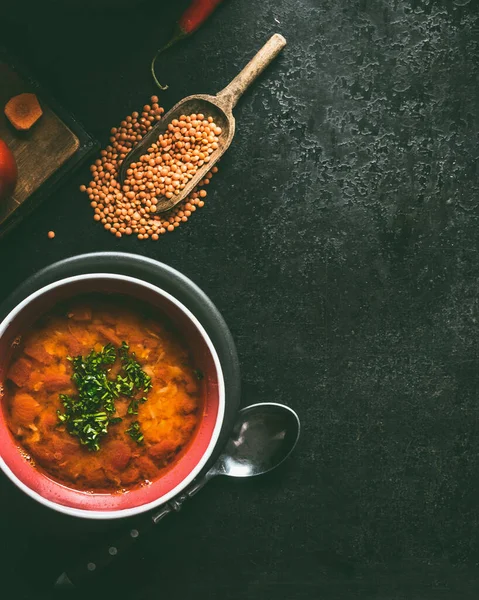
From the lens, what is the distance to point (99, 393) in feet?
5.36

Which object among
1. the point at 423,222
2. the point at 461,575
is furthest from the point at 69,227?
the point at 461,575

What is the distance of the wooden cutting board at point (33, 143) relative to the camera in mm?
1851

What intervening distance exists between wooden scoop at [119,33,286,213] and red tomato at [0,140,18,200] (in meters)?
0.29

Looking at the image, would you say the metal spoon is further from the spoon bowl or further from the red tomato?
the red tomato

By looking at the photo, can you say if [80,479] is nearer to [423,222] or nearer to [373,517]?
[373,517]

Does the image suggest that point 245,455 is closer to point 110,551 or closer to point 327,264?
point 110,551

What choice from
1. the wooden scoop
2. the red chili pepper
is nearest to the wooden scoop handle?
the wooden scoop

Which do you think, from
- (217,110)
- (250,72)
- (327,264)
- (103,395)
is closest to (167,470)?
(103,395)

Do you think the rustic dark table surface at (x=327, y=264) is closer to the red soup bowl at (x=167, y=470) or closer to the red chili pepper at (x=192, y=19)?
the red chili pepper at (x=192, y=19)

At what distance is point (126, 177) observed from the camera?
6.44 ft

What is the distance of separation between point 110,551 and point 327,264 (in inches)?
37.9

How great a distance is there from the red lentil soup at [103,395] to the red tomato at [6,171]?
359mm

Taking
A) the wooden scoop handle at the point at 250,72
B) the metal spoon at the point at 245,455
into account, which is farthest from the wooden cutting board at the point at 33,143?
the metal spoon at the point at 245,455

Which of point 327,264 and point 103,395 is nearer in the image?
point 103,395
